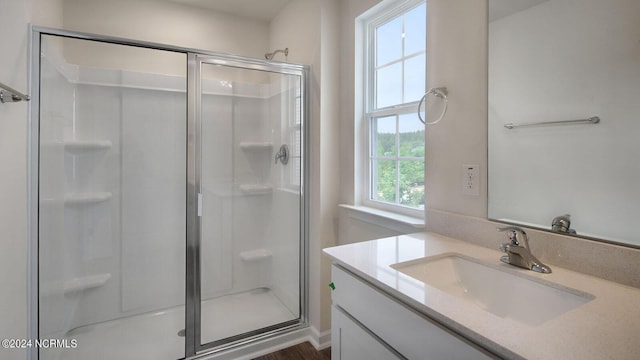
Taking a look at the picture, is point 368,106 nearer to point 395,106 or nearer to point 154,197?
point 395,106

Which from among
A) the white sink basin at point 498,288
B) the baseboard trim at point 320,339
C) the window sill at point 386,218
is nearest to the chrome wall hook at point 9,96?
the white sink basin at point 498,288

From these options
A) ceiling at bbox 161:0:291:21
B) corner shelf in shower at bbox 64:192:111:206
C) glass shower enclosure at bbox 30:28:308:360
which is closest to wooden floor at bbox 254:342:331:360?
glass shower enclosure at bbox 30:28:308:360

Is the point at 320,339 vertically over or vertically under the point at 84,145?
under

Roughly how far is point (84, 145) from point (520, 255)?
8.50 ft

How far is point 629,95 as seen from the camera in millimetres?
858

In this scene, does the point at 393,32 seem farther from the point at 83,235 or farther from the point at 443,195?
the point at 83,235

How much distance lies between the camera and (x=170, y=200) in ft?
7.90

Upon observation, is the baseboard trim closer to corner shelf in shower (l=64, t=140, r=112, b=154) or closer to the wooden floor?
the wooden floor

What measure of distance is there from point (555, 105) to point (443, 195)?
1.85ft

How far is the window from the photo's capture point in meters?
1.66

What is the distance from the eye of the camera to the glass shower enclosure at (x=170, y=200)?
1.87 metres

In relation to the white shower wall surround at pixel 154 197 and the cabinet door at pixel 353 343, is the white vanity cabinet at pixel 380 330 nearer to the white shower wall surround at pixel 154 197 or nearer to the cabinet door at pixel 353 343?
the cabinet door at pixel 353 343

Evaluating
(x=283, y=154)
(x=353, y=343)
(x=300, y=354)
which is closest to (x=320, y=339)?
(x=300, y=354)

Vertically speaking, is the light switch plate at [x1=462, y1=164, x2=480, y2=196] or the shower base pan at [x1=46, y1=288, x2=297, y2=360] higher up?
the light switch plate at [x1=462, y1=164, x2=480, y2=196]
